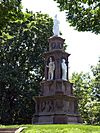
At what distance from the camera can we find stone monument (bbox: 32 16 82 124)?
17817 mm

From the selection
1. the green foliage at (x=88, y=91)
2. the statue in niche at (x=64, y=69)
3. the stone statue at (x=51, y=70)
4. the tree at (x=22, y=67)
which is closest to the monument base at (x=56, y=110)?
the statue in niche at (x=64, y=69)

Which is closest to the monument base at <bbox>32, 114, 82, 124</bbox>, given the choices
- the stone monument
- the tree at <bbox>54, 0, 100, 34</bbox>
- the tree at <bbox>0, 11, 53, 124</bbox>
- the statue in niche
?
the stone monument

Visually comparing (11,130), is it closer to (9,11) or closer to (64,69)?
(64,69)

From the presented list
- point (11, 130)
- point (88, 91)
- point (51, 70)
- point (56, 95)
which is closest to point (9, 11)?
point (11, 130)

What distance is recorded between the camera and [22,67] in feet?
95.0

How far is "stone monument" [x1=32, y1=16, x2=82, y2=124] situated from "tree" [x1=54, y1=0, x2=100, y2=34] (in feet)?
34.7

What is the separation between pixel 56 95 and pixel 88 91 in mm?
18448

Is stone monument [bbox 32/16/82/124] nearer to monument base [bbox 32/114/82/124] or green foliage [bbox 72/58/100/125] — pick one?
monument base [bbox 32/114/82/124]

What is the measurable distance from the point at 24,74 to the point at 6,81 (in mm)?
2014

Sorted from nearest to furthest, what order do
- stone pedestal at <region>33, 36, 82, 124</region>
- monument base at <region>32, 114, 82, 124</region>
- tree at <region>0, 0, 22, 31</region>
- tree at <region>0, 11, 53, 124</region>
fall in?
1. tree at <region>0, 0, 22, 31</region>
2. monument base at <region>32, 114, 82, 124</region>
3. stone pedestal at <region>33, 36, 82, 124</region>
4. tree at <region>0, 11, 53, 124</region>

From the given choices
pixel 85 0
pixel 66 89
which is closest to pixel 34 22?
pixel 66 89

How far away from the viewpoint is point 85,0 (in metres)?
6.83

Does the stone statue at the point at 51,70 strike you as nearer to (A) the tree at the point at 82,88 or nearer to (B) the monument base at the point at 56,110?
(B) the monument base at the point at 56,110

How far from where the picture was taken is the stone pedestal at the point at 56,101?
17681mm
